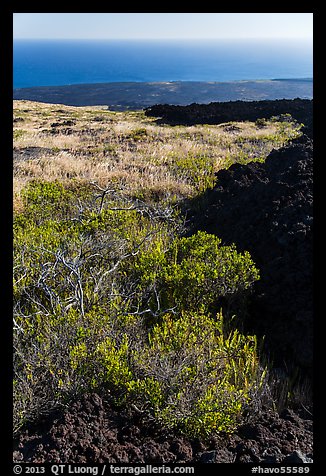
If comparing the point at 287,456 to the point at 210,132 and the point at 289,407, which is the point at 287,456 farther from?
the point at 210,132

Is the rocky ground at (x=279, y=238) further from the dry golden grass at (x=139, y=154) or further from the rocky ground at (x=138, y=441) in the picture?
the dry golden grass at (x=139, y=154)

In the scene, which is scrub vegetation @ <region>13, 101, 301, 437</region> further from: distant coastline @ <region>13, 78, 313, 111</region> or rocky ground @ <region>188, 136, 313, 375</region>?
distant coastline @ <region>13, 78, 313, 111</region>

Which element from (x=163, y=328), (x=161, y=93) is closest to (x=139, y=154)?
(x=163, y=328)

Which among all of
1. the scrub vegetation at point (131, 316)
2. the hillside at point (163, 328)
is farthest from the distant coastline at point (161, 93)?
the scrub vegetation at point (131, 316)

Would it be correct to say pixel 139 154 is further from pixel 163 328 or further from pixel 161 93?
pixel 161 93

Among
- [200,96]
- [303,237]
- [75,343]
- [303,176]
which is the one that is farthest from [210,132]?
[200,96]

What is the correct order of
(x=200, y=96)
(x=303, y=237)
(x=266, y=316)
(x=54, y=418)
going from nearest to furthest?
(x=54, y=418)
(x=266, y=316)
(x=303, y=237)
(x=200, y=96)

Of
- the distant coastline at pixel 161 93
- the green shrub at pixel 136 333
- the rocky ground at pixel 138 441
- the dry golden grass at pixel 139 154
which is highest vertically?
the distant coastline at pixel 161 93

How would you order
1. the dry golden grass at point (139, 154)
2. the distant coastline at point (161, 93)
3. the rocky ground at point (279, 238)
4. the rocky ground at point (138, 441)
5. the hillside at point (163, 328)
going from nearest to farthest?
the rocky ground at point (138, 441) < the hillside at point (163, 328) < the rocky ground at point (279, 238) < the dry golden grass at point (139, 154) < the distant coastline at point (161, 93)
